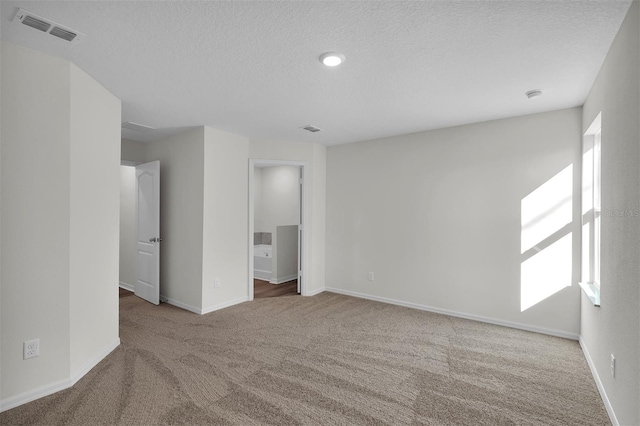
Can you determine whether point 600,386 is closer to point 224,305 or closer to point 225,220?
point 224,305

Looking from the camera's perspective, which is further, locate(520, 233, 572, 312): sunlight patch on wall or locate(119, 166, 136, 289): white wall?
locate(119, 166, 136, 289): white wall

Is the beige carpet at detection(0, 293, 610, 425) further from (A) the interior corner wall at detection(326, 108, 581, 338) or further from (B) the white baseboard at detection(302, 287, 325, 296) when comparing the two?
(B) the white baseboard at detection(302, 287, 325, 296)

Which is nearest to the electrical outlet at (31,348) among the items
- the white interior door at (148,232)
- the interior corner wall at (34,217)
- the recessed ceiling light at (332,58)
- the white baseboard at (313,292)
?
the interior corner wall at (34,217)

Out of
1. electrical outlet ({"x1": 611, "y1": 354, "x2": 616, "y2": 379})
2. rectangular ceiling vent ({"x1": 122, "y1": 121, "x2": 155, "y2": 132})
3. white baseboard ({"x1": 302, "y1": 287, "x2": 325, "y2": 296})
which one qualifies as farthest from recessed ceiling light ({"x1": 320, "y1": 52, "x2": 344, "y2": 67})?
white baseboard ({"x1": 302, "y1": 287, "x2": 325, "y2": 296})

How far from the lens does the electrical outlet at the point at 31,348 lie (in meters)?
2.23

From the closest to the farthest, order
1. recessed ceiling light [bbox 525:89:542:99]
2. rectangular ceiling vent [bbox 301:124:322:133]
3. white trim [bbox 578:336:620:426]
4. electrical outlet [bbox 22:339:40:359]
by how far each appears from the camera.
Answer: white trim [bbox 578:336:620:426] → electrical outlet [bbox 22:339:40:359] → recessed ceiling light [bbox 525:89:542:99] → rectangular ceiling vent [bbox 301:124:322:133]

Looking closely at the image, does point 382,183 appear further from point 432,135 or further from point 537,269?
point 537,269

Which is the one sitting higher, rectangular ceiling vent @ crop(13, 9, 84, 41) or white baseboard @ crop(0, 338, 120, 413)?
rectangular ceiling vent @ crop(13, 9, 84, 41)

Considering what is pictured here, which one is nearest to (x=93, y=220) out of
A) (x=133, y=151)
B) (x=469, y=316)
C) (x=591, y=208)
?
(x=133, y=151)

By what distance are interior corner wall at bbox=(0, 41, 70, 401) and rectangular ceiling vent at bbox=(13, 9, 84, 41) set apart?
0.40m

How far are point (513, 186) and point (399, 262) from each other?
5.58 ft

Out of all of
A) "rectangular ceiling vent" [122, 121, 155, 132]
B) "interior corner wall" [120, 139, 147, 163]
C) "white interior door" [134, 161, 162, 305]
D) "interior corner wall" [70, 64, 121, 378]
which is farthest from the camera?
"interior corner wall" [120, 139, 147, 163]

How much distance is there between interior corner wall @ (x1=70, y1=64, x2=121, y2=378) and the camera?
99.4 inches

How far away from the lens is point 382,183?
15.7ft
